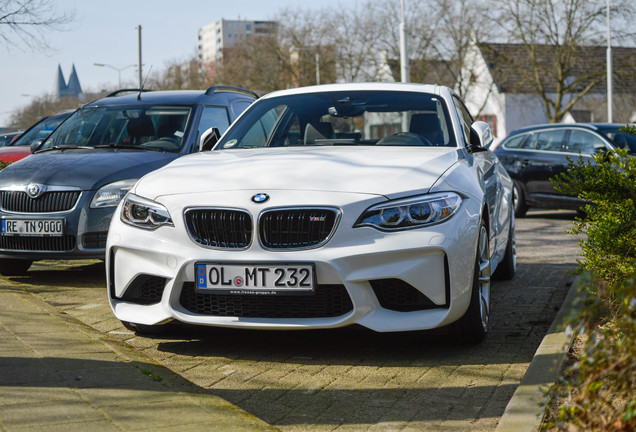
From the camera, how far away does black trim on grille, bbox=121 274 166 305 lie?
5.13 metres

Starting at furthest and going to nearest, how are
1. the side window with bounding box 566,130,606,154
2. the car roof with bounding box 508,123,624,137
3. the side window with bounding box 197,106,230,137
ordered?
the car roof with bounding box 508,123,624,137, the side window with bounding box 566,130,606,154, the side window with bounding box 197,106,230,137

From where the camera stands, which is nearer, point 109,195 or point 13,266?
point 109,195

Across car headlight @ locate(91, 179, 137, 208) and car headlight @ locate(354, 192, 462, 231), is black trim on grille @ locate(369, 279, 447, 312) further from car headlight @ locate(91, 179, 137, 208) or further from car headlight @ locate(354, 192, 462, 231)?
car headlight @ locate(91, 179, 137, 208)

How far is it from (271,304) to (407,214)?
881 mm

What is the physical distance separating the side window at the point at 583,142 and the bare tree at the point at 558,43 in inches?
1256

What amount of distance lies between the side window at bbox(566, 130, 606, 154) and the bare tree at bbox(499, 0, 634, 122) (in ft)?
105

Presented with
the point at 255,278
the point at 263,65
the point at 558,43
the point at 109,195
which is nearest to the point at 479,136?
the point at 255,278

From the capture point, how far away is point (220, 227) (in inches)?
192

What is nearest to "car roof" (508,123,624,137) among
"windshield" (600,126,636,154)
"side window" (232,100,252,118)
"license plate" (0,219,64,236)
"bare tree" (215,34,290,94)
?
"windshield" (600,126,636,154)

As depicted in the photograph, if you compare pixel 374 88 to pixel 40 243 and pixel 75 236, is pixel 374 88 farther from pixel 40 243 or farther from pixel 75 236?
pixel 40 243

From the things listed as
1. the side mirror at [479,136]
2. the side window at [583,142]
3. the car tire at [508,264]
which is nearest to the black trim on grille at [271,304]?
the side mirror at [479,136]

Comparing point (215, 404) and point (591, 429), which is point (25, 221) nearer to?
point (215, 404)

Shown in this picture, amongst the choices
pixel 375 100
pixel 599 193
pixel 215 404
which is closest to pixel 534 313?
pixel 599 193

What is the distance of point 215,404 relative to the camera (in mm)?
3920
